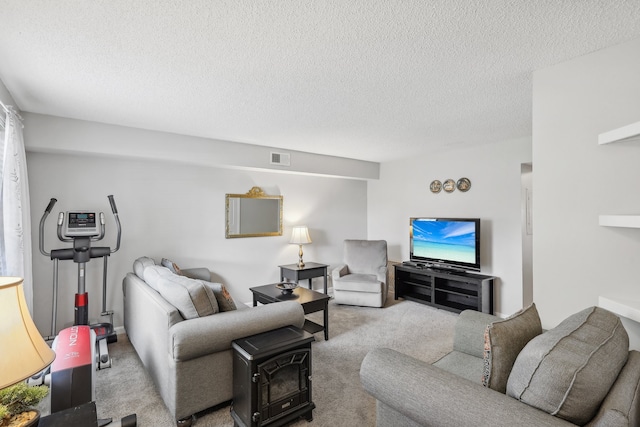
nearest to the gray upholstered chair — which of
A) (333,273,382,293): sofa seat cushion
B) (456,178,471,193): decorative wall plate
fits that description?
(333,273,382,293): sofa seat cushion

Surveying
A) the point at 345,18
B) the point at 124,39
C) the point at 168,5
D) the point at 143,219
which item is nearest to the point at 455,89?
the point at 345,18

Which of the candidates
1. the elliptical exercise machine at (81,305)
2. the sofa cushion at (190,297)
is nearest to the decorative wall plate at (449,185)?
the sofa cushion at (190,297)

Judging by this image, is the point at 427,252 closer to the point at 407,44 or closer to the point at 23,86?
the point at 407,44

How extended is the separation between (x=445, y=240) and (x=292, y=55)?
3.61m

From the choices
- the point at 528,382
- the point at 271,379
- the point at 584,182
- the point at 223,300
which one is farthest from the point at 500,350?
the point at 223,300

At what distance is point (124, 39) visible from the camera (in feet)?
5.54

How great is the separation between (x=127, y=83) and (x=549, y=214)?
116 inches

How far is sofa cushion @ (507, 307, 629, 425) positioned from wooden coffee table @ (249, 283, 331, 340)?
7.52ft

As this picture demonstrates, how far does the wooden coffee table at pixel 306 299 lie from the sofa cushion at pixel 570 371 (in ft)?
7.52

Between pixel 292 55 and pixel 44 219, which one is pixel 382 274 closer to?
pixel 292 55

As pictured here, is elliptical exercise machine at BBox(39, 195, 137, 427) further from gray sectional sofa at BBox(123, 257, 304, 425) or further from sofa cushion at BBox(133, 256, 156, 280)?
gray sectional sofa at BBox(123, 257, 304, 425)

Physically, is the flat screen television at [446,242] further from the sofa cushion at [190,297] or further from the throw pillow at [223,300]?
the sofa cushion at [190,297]

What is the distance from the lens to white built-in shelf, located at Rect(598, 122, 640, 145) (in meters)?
1.41

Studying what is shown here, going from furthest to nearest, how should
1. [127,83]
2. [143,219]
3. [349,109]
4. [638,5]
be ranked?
[143,219] < [349,109] < [127,83] < [638,5]
